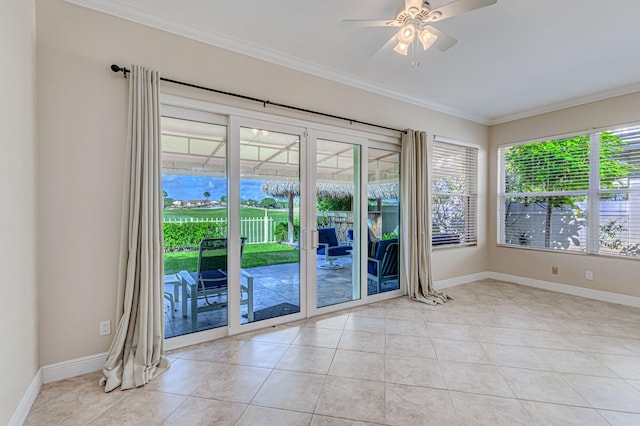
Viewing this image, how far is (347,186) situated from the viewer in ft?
12.8

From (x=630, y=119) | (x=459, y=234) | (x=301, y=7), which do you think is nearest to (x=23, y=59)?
(x=301, y=7)

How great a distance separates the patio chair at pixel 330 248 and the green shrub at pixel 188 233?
48.8 inches

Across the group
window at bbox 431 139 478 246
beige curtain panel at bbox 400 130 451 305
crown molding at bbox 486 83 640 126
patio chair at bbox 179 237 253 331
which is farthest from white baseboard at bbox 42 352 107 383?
crown molding at bbox 486 83 640 126

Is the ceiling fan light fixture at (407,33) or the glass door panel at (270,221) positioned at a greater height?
the ceiling fan light fixture at (407,33)

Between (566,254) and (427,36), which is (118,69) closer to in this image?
(427,36)

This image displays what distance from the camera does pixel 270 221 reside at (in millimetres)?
3295

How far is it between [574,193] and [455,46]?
327cm

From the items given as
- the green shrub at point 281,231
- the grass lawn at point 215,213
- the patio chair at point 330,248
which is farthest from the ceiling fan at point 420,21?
the patio chair at point 330,248

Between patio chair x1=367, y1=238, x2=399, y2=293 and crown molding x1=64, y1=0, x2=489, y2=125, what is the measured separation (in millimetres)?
2150

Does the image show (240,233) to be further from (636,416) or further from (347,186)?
(636,416)

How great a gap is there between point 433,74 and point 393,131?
0.87 meters

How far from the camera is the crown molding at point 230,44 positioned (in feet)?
7.89

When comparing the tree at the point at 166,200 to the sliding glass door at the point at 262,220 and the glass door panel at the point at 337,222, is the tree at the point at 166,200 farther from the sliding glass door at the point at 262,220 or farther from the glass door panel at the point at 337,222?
the glass door panel at the point at 337,222

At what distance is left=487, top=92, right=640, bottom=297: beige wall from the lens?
13.3 ft
